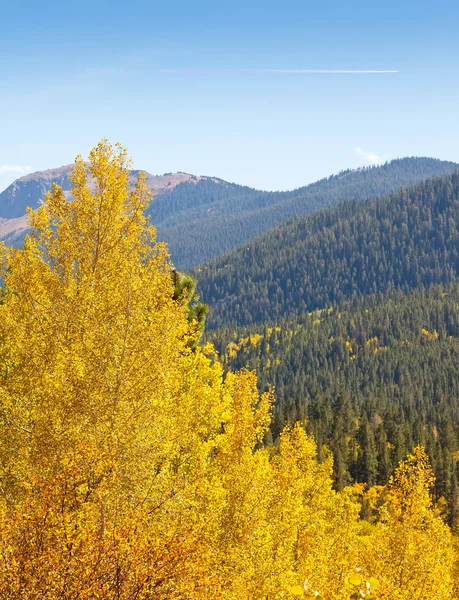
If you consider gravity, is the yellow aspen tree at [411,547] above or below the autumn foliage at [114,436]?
below

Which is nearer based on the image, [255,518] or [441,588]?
[255,518]

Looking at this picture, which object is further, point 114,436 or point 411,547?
point 411,547

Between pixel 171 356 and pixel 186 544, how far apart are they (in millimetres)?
5378

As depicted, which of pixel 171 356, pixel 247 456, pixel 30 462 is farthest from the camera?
pixel 247 456

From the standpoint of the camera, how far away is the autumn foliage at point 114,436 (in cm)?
1252

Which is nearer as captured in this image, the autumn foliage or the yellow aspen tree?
the autumn foliage

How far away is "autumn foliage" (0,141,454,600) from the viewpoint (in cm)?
1252

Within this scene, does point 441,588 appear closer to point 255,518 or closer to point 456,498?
point 255,518

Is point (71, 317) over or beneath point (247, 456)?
over

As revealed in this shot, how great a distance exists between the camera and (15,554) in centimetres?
1248

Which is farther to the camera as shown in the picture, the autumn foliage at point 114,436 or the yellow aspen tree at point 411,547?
the yellow aspen tree at point 411,547

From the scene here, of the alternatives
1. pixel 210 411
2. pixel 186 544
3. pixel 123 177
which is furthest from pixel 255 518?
pixel 123 177

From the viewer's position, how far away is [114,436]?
1441cm

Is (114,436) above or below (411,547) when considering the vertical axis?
above
